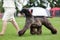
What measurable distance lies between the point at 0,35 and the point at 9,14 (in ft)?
2.39

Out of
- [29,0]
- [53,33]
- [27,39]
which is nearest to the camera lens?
[27,39]

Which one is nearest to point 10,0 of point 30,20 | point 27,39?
point 30,20

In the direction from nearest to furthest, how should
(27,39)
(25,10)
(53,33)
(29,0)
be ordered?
(27,39), (25,10), (53,33), (29,0)

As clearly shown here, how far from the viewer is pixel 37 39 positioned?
9180mm

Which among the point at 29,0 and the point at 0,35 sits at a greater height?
the point at 29,0

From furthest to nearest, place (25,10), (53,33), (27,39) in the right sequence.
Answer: (53,33) < (25,10) < (27,39)

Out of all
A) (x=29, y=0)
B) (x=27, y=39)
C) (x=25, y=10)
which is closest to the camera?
(x=27, y=39)

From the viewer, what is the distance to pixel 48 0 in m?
11.5

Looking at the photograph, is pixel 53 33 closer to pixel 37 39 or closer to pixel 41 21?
pixel 41 21

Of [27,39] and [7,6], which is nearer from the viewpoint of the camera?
[27,39]

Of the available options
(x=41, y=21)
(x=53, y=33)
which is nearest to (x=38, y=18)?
(x=41, y=21)

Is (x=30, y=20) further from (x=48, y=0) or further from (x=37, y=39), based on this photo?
(x=48, y=0)

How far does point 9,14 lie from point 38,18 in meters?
0.90

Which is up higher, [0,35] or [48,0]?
[48,0]
